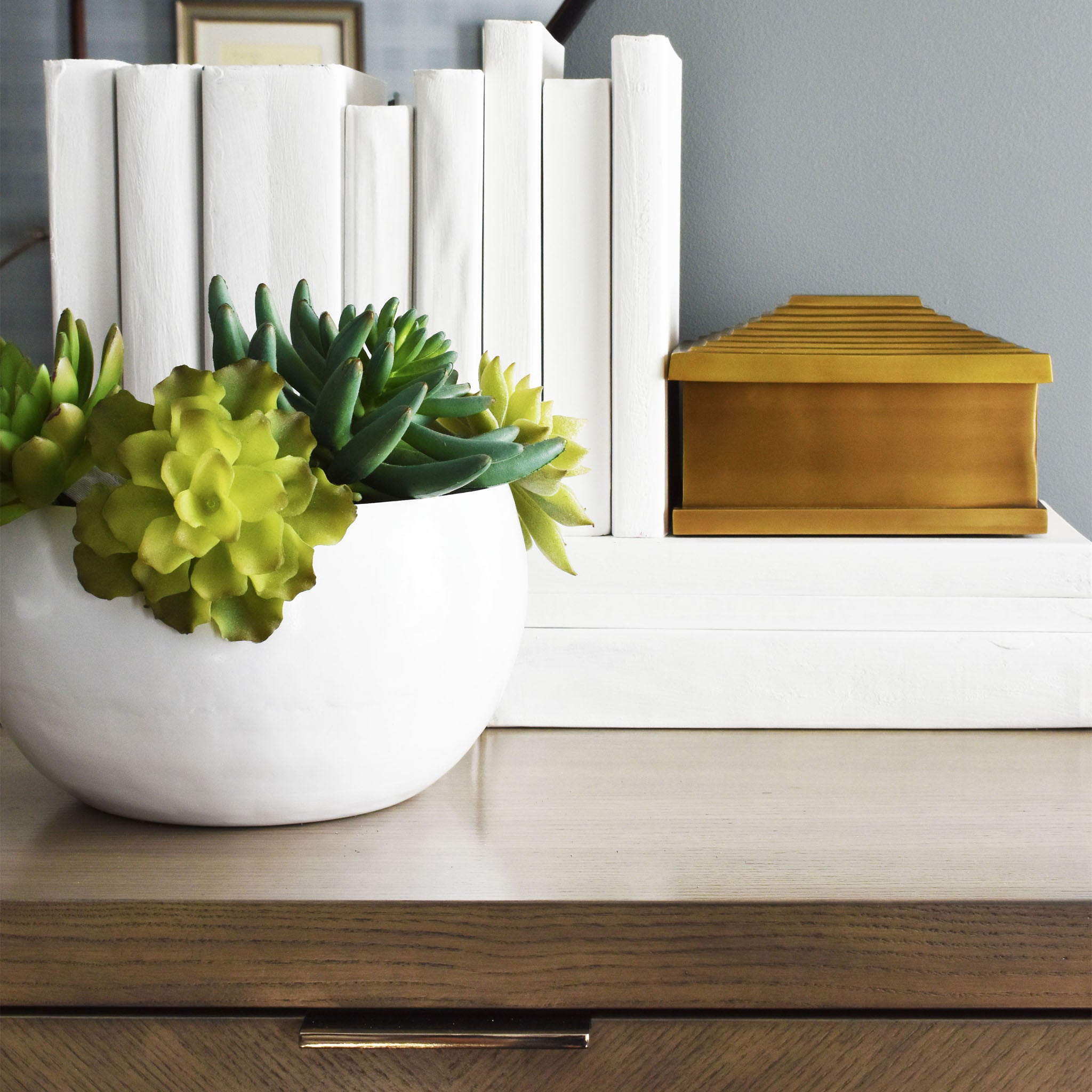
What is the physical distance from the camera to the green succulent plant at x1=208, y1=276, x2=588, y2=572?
427 millimetres

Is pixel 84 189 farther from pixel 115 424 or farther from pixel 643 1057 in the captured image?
pixel 643 1057

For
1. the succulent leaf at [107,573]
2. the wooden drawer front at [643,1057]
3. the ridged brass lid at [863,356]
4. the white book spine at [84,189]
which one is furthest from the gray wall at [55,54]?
the wooden drawer front at [643,1057]

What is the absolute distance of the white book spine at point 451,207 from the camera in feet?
2.02

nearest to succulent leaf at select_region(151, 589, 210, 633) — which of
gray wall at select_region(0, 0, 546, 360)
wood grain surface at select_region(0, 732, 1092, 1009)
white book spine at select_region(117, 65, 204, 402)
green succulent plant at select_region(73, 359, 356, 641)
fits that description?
green succulent plant at select_region(73, 359, 356, 641)

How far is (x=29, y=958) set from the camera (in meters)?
0.41

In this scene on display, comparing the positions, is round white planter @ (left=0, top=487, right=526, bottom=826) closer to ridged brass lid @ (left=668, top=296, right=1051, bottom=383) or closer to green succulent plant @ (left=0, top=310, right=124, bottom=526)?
green succulent plant @ (left=0, top=310, right=124, bottom=526)

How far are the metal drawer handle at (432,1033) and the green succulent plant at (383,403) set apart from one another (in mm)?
210

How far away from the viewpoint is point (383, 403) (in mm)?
466

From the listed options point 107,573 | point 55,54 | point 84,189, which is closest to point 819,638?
point 107,573

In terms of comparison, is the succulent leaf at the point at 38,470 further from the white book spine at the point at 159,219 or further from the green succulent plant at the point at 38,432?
the white book spine at the point at 159,219

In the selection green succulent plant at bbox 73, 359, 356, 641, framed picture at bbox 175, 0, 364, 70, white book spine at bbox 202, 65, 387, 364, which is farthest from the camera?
framed picture at bbox 175, 0, 364, 70

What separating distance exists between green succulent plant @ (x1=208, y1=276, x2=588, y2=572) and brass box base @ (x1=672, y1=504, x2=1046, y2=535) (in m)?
0.17

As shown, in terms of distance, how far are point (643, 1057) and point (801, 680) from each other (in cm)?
27

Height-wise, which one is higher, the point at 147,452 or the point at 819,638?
the point at 147,452
